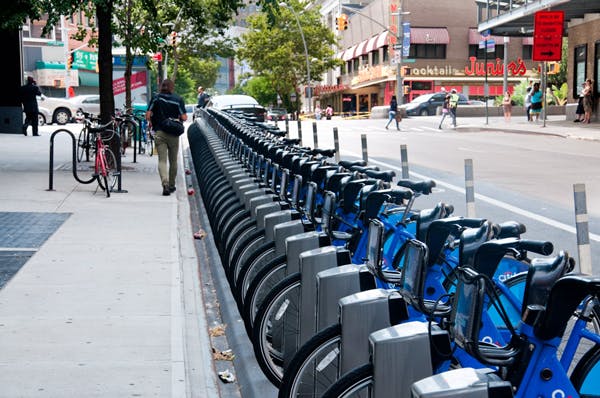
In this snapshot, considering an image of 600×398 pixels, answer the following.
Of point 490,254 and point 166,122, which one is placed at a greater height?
point 166,122

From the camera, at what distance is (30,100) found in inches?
1256

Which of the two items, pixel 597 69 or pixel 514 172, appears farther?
pixel 597 69

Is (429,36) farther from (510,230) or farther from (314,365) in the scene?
(314,365)

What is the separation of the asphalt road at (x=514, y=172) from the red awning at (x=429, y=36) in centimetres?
4482

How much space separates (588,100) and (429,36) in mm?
41247

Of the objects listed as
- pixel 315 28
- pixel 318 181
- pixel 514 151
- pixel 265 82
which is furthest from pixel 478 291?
pixel 265 82

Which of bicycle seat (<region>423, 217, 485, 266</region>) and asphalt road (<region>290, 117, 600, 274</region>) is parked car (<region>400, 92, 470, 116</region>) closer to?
asphalt road (<region>290, 117, 600, 274</region>)

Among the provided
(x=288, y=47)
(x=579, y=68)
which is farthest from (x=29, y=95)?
(x=288, y=47)

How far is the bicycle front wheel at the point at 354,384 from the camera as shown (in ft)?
12.0

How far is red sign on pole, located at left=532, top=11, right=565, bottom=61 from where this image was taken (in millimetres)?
37469

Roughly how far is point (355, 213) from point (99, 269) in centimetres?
319

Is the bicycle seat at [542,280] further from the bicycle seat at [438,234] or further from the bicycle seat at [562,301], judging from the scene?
the bicycle seat at [438,234]

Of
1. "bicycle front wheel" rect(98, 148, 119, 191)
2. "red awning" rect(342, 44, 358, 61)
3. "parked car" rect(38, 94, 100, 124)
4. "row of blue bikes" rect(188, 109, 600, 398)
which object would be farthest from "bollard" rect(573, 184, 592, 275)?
"red awning" rect(342, 44, 358, 61)

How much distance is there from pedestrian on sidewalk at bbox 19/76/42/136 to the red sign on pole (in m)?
19.4
